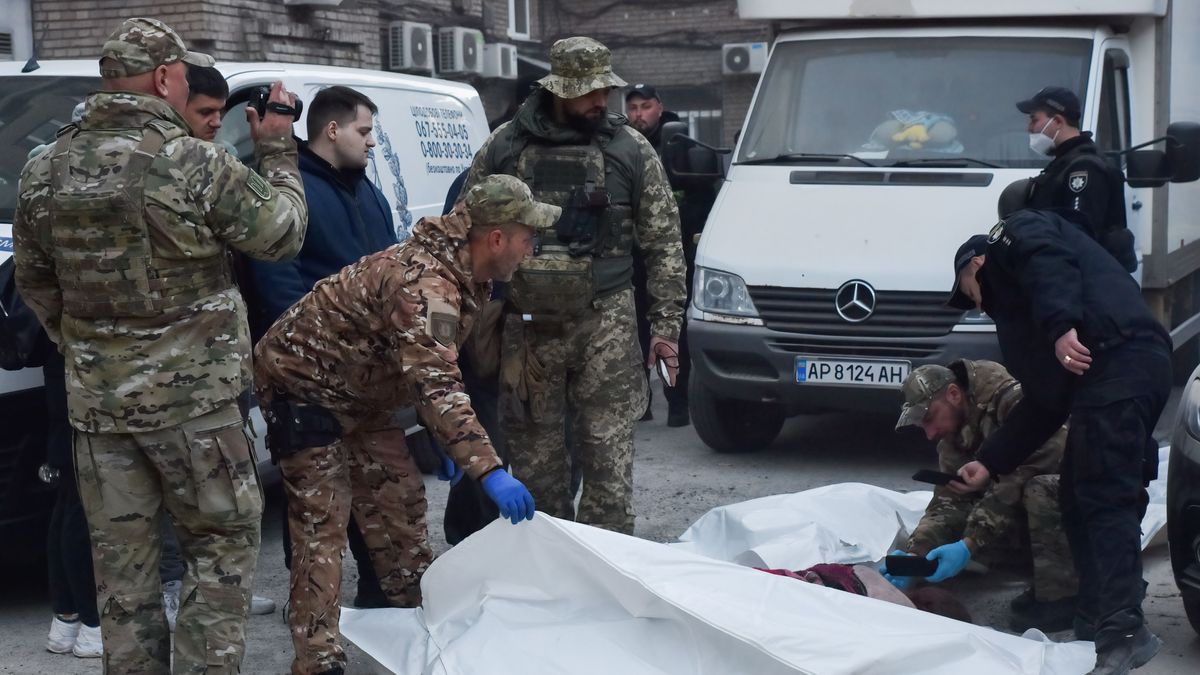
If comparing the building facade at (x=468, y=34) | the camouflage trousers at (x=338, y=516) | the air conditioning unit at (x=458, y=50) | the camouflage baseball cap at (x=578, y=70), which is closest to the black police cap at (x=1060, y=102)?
the camouflage baseball cap at (x=578, y=70)

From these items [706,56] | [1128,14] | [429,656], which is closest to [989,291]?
[429,656]

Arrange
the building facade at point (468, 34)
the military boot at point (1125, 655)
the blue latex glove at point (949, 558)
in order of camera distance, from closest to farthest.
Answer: the military boot at point (1125, 655)
the blue latex glove at point (949, 558)
the building facade at point (468, 34)

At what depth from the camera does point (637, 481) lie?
283 inches

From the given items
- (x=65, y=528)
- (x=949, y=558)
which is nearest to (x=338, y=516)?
(x=65, y=528)

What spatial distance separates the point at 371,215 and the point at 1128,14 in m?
4.23

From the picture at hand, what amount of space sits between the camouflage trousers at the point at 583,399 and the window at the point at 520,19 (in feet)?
41.8

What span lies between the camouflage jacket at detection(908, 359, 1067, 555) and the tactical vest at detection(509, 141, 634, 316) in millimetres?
1314

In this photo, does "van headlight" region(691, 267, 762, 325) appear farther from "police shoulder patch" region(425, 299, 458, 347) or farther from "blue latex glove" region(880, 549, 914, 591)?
"police shoulder patch" region(425, 299, 458, 347)

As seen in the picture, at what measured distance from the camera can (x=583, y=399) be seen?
16.9 feet

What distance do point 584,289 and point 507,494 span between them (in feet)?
4.66

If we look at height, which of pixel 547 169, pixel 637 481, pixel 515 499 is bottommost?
pixel 637 481

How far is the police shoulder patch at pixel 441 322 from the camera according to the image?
3.80 m

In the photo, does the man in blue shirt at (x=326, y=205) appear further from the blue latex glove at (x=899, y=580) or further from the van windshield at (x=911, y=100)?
the van windshield at (x=911, y=100)

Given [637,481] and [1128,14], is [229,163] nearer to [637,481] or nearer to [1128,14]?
[637,481]
